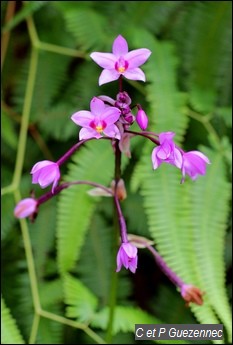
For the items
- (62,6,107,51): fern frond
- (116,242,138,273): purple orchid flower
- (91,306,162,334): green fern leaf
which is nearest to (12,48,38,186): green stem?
(62,6,107,51): fern frond

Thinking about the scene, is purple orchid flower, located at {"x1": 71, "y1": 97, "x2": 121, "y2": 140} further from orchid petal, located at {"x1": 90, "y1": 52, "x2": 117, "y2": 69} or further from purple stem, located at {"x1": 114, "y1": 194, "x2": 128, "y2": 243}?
purple stem, located at {"x1": 114, "y1": 194, "x2": 128, "y2": 243}

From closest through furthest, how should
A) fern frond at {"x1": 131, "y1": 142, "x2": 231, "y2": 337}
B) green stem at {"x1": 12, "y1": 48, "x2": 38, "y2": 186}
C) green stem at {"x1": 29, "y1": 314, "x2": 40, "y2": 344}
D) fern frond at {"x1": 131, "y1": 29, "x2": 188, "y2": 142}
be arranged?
fern frond at {"x1": 131, "y1": 142, "x2": 231, "y2": 337}, green stem at {"x1": 29, "y1": 314, "x2": 40, "y2": 344}, fern frond at {"x1": 131, "y1": 29, "x2": 188, "y2": 142}, green stem at {"x1": 12, "y1": 48, "x2": 38, "y2": 186}

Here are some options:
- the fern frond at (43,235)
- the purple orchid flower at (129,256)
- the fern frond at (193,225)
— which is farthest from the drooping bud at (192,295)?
the fern frond at (43,235)

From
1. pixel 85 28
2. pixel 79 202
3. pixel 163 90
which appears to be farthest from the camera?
pixel 85 28

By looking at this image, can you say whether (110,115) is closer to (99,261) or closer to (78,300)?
(78,300)

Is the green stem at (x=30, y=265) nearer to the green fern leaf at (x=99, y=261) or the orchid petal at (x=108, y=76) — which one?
the green fern leaf at (x=99, y=261)

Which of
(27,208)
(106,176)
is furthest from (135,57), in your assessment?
(106,176)

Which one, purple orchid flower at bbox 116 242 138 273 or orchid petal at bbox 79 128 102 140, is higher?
orchid petal at bbox 79 128 102 140
